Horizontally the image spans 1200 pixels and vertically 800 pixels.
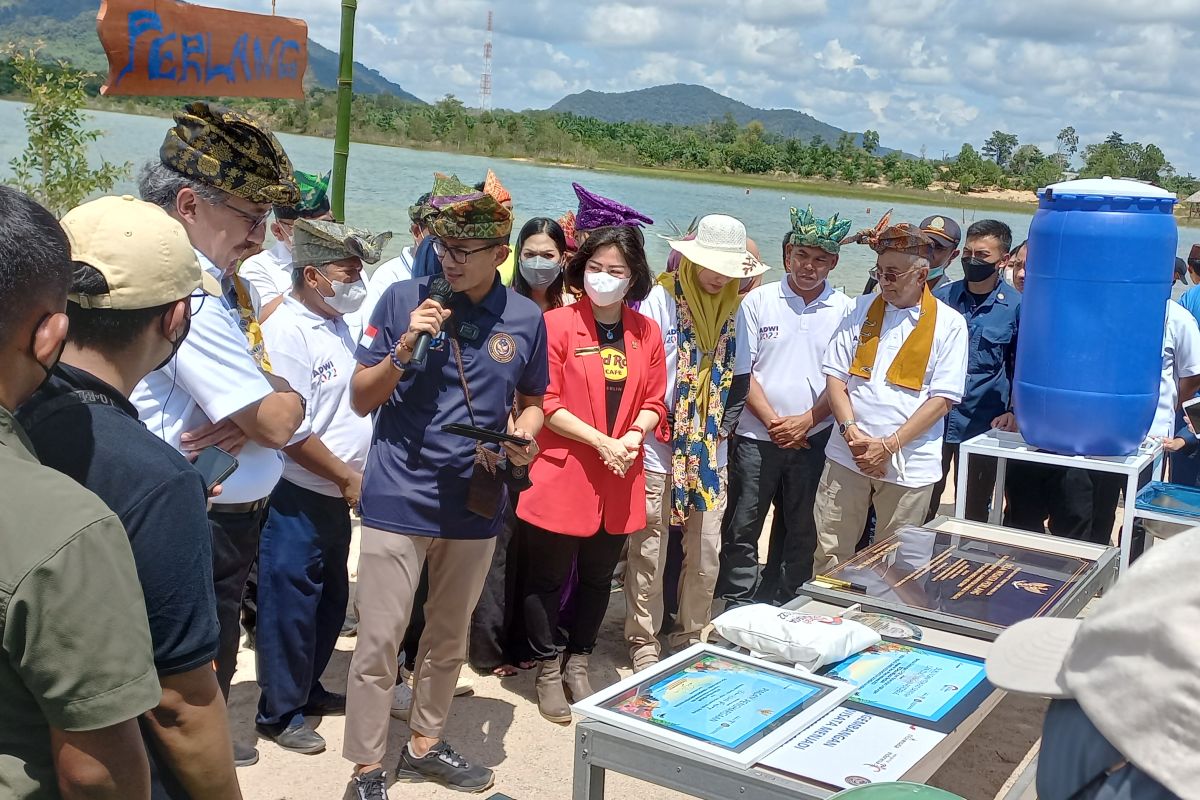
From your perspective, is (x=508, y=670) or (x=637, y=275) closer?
(x=637, y=275)

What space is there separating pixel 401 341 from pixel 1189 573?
2213mm

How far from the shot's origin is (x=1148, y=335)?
3.86 meters

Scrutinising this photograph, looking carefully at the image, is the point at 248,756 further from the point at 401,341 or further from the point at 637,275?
the point at 637,275

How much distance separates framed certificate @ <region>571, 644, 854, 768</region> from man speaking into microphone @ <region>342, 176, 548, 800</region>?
2.86 feet

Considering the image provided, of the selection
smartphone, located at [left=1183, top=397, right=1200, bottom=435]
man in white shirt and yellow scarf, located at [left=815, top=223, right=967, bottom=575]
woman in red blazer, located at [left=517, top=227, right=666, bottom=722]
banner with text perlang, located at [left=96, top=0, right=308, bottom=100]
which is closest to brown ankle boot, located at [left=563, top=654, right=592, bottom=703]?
woman in red blazer, located at [left=517, top=227, right=666, bottom=722]

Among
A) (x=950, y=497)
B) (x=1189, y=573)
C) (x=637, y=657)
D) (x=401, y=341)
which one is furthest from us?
(x=950, y=497)

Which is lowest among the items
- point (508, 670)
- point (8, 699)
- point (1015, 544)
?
point (508, 670)

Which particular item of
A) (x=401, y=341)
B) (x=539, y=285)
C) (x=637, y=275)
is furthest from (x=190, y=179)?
(x=539, y=285)

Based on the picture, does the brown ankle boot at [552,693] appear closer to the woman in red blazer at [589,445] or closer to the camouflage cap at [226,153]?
the woman in red blazer at [589,445]

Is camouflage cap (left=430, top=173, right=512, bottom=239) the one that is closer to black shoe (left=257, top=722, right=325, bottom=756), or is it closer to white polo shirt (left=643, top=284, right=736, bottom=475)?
white polo shirt (left=643, top=284, right=736, bottom=475)

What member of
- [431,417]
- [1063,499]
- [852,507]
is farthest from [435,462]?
[1063,499]

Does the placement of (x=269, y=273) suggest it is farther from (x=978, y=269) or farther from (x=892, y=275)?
(x=978, y=269)

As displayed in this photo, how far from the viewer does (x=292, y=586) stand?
330 cm

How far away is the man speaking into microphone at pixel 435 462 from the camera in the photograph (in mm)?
2920
